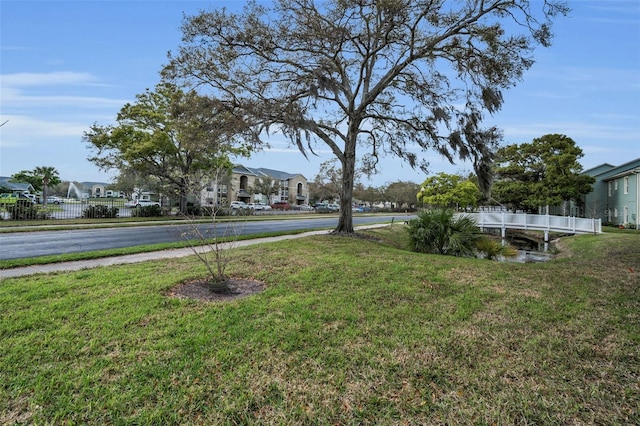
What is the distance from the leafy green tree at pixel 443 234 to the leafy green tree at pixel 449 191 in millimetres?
22084

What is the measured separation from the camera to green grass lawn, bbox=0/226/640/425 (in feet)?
8.45

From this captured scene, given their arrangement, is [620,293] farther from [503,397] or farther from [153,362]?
[153,362]

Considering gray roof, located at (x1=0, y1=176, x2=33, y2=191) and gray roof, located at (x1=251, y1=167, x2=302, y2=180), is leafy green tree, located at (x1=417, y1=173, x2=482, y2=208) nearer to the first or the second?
gray roof, located at (x1=251, y1=167, x2=302, y2=180)

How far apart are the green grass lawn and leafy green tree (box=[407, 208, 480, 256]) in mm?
4982

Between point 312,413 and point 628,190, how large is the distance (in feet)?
109

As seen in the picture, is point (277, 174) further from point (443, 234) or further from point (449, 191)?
point (443, 234)

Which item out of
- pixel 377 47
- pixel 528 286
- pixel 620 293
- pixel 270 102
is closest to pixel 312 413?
pixel 528 286

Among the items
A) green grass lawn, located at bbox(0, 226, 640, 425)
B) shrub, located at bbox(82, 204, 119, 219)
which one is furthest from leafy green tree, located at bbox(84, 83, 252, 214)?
green grass lawn, located at bbox(0, 226, 640, 425)

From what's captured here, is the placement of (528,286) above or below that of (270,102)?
below

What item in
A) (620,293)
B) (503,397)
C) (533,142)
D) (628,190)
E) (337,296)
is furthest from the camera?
(533,142)

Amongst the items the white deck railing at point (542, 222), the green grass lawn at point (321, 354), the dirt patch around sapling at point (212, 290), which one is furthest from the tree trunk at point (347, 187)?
the dirt patch around sapling at point (212, 290)

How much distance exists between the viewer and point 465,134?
41.6 ft

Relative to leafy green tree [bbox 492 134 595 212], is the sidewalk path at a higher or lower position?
lower

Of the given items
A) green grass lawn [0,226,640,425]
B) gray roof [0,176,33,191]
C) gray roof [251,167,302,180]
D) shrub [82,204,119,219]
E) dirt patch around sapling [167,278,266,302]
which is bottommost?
green grass lawn [0,226,640,425]
